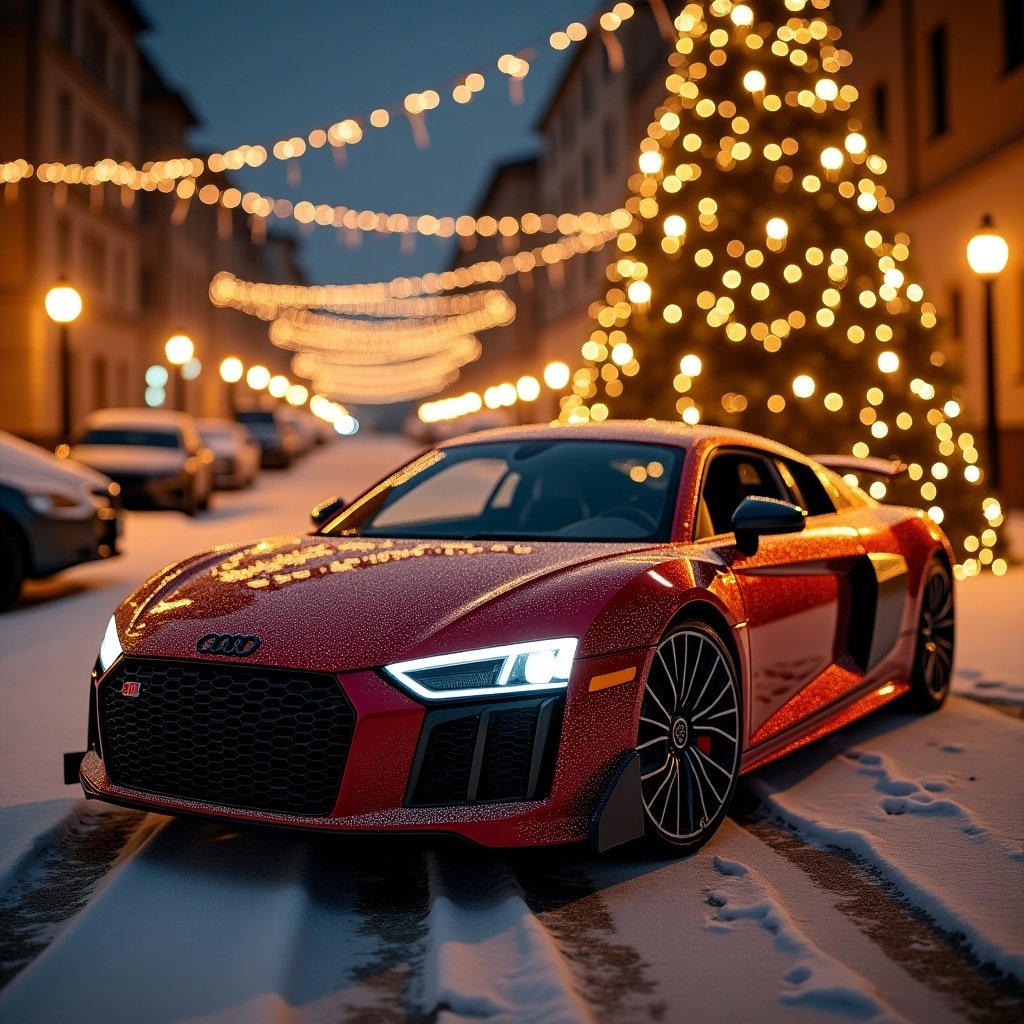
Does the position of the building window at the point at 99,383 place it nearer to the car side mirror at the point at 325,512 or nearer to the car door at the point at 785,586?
the car side mirror at the point at 325,512

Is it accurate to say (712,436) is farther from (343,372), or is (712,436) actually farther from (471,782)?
(343,372)

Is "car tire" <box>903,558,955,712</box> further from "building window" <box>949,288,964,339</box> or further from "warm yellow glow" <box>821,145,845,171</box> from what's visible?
"building window" <box>949,288,964,339</box>

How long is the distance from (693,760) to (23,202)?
34957 millimetres

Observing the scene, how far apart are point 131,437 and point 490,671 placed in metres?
18.0

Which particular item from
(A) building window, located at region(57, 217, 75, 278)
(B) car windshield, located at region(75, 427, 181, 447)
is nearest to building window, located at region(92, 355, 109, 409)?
(A) building window, located at region(57, 217, 75, 278)

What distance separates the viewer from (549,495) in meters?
5.43

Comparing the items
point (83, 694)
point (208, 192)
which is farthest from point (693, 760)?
Answer: point (208, 192)

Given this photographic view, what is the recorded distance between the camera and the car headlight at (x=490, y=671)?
12.2 ft

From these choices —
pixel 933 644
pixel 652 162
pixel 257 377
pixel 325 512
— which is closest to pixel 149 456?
pixel 652 162

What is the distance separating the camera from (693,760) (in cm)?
435

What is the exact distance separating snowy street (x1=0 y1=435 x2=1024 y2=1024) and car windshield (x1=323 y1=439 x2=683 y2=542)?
3.85ft

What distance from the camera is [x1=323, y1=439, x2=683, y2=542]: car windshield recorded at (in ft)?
16.6

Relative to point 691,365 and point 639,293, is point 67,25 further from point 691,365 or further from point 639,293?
point 691,365

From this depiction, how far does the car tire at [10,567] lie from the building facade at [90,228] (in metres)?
13.6
